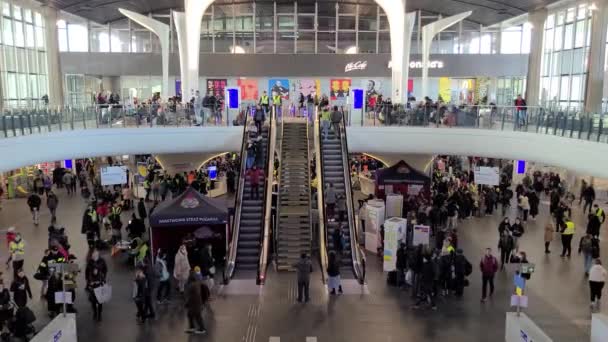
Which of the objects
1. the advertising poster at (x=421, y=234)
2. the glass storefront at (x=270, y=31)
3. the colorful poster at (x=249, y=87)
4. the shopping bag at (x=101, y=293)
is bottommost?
the shopping bag at (x=101, y=293)

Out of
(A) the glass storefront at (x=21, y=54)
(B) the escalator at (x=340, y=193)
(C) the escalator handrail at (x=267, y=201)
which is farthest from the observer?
(A) the glass storefront at (x=21, y=54)

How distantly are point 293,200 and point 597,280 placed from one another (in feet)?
28.7

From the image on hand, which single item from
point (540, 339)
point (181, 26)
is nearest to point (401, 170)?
point (181, 26)

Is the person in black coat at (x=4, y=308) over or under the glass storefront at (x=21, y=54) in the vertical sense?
under

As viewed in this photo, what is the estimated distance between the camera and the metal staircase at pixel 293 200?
632 inches

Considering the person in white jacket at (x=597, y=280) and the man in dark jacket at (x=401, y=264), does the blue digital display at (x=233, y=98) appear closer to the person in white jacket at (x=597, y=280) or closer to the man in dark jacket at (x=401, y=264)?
the man in dark jacket at (x=401, y=264)

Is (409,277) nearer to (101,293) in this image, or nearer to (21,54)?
(101,293)

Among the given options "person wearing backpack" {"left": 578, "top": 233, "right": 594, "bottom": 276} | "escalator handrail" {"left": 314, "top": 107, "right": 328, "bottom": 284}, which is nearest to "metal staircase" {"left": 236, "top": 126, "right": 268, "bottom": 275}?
"escalator handrail" {"left": 314, "top": 107, "right": 328, "bottom": 284}

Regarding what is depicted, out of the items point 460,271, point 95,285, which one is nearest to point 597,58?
point 460,271

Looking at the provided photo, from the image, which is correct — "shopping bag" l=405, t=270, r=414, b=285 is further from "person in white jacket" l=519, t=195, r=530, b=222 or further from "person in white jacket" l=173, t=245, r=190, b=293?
"person in white jacket" l=519, t=195, r=530, b=222

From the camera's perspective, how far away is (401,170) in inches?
884

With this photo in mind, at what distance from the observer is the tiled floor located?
37.3 ft

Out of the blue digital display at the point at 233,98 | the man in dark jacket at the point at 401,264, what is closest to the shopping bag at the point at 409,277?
the man in dark jacket at the point at 401,264

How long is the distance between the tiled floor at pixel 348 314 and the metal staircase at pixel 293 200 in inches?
39.1
